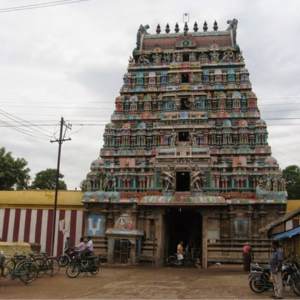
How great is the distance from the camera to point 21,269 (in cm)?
1764

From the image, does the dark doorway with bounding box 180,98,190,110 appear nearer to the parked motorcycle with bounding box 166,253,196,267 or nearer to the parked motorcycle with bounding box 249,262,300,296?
the parked motorcycle with bounding box 166,253,196,267

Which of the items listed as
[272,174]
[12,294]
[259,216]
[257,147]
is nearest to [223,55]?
[257,147]

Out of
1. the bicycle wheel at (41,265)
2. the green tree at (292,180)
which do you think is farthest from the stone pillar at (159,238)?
the green tree at (292,180)

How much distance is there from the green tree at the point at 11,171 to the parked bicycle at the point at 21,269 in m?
33.7

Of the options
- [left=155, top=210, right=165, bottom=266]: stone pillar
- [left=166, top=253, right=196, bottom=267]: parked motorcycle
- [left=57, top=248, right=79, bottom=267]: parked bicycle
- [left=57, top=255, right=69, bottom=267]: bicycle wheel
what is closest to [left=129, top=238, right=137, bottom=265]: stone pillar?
[left=155, top=210, right=165, bottom=266]: stone pillar

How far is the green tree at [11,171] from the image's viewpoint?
169 feet

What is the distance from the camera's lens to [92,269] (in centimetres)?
2123

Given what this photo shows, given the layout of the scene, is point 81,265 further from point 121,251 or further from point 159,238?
point 159,238

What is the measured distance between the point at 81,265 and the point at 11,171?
34.2 meters

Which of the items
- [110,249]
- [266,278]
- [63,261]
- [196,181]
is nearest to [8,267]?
[63,261]

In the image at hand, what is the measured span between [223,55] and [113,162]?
43.6 feet

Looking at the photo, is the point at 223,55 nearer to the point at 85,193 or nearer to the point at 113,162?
the point at 113,162

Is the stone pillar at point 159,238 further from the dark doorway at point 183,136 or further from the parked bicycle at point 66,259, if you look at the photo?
the parked bicycle at point 66,259

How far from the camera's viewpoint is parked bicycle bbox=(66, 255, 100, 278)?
2077 cm
